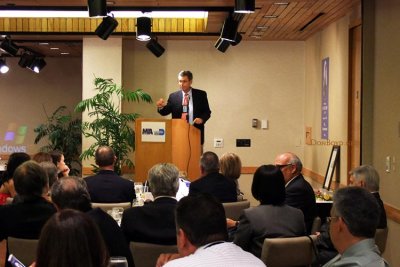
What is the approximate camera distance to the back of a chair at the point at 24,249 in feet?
11.5

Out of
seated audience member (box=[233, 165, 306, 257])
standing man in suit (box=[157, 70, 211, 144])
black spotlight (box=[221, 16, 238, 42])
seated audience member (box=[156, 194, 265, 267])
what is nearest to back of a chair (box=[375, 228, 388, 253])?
seated audience member (box=[233, 165, 306, 257])

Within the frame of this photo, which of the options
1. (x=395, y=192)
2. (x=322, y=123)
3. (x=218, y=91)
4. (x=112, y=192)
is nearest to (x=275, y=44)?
(x=218, y=91)

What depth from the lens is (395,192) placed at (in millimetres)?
6059

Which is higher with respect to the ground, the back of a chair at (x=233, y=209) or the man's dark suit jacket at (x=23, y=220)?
the man's dark suit jacket at (x=23, y=220)

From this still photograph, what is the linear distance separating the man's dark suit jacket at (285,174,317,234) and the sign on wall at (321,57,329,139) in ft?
13.0

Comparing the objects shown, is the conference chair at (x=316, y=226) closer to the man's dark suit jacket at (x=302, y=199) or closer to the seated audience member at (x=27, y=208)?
the man's dark suit jacket at (x=302, y=199)

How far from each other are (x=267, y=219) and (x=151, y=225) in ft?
2.56

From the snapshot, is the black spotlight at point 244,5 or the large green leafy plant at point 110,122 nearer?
the black spotlight at point 244,5

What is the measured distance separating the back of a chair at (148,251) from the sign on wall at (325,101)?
18.7 ft

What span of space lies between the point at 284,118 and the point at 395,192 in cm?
450

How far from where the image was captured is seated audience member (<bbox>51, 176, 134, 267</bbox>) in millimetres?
3205

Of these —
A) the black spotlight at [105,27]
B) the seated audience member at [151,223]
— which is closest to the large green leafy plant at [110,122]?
the black spotlight at [105,27]

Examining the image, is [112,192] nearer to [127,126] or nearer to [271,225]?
[271,225]

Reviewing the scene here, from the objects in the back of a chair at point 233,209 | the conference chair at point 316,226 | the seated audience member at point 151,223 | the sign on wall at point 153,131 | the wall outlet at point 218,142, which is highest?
the sign on wall at point 153,131
